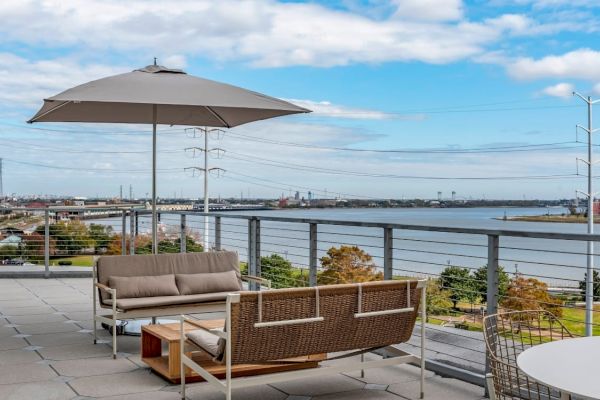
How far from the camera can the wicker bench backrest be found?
3.64 metres

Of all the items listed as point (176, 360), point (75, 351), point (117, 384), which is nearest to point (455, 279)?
point (176, 360)

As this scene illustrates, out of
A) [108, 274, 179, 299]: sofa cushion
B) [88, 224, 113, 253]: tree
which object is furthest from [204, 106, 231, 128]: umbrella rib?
[88, 224, 113, 253]: tree

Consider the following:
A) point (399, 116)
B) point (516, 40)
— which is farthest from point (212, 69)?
point (516, 40)

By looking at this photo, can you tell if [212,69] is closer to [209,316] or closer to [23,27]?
[23,27]

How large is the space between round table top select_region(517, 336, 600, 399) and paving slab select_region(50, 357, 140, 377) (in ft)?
11.0

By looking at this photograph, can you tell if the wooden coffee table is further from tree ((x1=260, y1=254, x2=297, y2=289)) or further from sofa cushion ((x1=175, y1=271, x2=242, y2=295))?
tree ((x1=260, y1=254, x2=297, y2=289))

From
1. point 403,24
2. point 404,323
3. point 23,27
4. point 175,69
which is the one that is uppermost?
point 403,24

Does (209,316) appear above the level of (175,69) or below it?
below

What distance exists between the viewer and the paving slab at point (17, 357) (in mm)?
5230

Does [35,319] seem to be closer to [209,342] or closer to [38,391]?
[38,391]

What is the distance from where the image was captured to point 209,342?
404cm

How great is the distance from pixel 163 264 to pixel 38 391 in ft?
6.19

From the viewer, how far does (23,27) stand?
11.9 meters

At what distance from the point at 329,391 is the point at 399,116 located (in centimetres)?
5515
